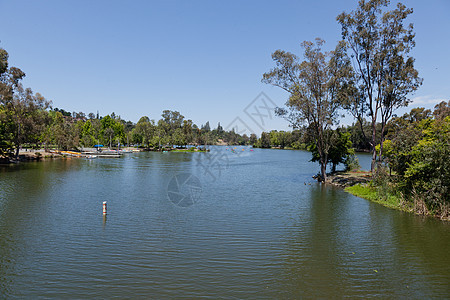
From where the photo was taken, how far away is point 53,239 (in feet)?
59.6

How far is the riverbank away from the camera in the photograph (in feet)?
82.9

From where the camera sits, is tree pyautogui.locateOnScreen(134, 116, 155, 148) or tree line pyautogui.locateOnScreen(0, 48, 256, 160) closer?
tree line pyautogui.locateOnScreen(0, 48, 256, 160)

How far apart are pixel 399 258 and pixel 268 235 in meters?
7.97

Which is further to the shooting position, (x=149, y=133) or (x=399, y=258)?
(x=149, y=133)

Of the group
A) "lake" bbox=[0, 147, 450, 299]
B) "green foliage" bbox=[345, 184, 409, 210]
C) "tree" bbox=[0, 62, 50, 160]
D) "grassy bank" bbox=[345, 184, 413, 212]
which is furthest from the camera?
"tree" bbox=[0, 62, 50, 160]

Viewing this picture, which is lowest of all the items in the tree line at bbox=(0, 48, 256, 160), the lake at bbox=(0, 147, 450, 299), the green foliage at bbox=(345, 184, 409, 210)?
the lake at bbox=(0, 147, 450, 299)

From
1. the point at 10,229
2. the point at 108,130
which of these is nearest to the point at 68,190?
the point at 10,229

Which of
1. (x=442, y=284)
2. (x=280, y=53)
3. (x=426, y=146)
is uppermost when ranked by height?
(x=280, y=53)

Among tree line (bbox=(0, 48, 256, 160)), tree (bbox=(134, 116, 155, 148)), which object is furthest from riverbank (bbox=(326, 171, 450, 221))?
tree (bbox=(134, 116, 155, 148))

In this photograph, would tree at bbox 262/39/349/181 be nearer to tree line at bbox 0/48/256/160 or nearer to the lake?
the lake

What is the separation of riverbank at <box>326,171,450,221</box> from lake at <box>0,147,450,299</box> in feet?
3.79

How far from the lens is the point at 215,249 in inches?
672

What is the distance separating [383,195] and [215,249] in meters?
23.4

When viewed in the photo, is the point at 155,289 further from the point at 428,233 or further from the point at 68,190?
the point at 68,190
